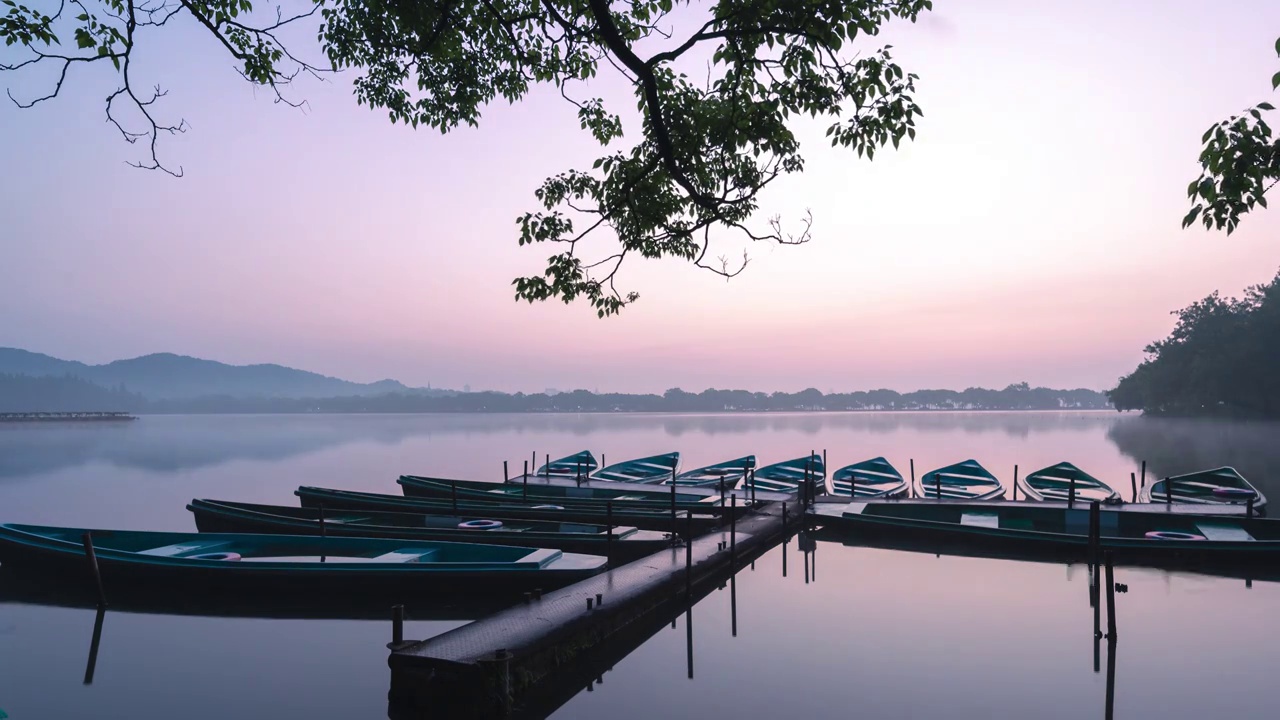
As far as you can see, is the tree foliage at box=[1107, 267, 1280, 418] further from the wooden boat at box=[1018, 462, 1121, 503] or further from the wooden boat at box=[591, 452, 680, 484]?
the wooden boat at box=[591, 452, 680, 484]

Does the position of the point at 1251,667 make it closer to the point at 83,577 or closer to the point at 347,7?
the point at 347,7

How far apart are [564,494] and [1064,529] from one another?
642 inches

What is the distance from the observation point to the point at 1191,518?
21.0 meters

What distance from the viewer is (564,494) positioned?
28594 millimetres

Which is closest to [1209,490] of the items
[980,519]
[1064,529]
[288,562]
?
[1064,529]

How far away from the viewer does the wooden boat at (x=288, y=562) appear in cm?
1505

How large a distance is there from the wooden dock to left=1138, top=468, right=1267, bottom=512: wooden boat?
17.1 m

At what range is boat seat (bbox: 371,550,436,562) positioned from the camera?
53.4 feet

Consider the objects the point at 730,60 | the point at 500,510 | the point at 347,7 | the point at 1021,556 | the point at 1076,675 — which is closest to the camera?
the point at 730,60

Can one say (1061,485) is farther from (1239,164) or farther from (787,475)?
(1239,164)

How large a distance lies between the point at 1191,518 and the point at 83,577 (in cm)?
2803

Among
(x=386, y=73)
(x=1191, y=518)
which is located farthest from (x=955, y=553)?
(x=386, y=73)

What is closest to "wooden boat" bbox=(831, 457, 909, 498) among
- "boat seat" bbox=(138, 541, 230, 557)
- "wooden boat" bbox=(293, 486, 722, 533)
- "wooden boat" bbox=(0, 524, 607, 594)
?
"wooden boat" bbox=(293, 486, 722, 533)

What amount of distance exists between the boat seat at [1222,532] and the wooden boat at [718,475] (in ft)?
44.4
